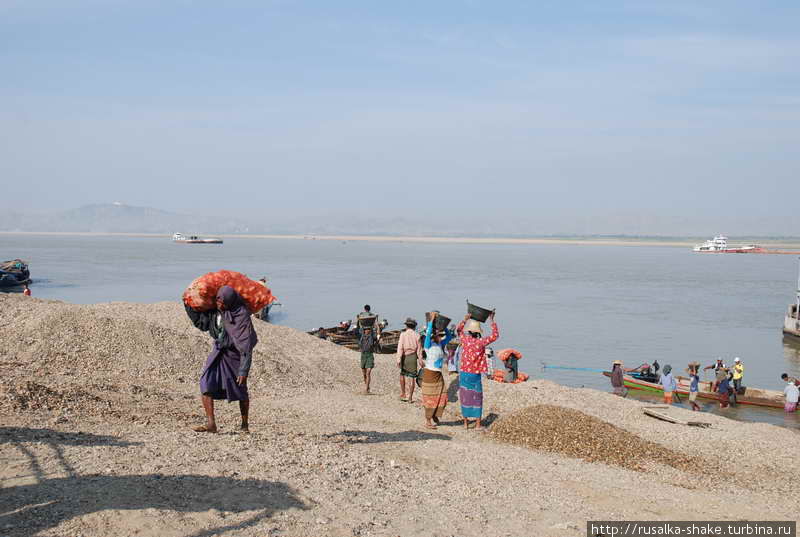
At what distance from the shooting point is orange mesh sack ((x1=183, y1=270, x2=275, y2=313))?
784 centimetres

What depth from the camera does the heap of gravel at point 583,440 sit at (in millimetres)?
9766

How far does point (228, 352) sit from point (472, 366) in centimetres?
409

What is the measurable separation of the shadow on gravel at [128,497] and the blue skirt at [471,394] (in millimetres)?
4772

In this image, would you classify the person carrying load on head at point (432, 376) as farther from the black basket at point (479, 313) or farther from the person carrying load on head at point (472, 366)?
the black basket at point (479, 313)

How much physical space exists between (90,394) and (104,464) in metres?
4.12

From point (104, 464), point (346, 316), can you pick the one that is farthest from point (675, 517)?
point (346, 316)

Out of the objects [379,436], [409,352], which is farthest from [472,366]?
[409,352]

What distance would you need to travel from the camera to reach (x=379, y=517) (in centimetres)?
597

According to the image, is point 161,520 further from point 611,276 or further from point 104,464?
point 611,276

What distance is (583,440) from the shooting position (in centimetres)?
1022

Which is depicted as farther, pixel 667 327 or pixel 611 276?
pixel 611 276

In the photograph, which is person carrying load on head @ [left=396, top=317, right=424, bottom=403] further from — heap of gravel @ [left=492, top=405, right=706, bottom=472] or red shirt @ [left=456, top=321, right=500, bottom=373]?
heap of gravel @ [left=492, top=405, right=706, bottom=472]

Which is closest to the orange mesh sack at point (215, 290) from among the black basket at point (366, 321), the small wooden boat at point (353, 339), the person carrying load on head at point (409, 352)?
the person carrying load on head at point (409, 352)

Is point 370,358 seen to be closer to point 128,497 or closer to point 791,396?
point 128,497
